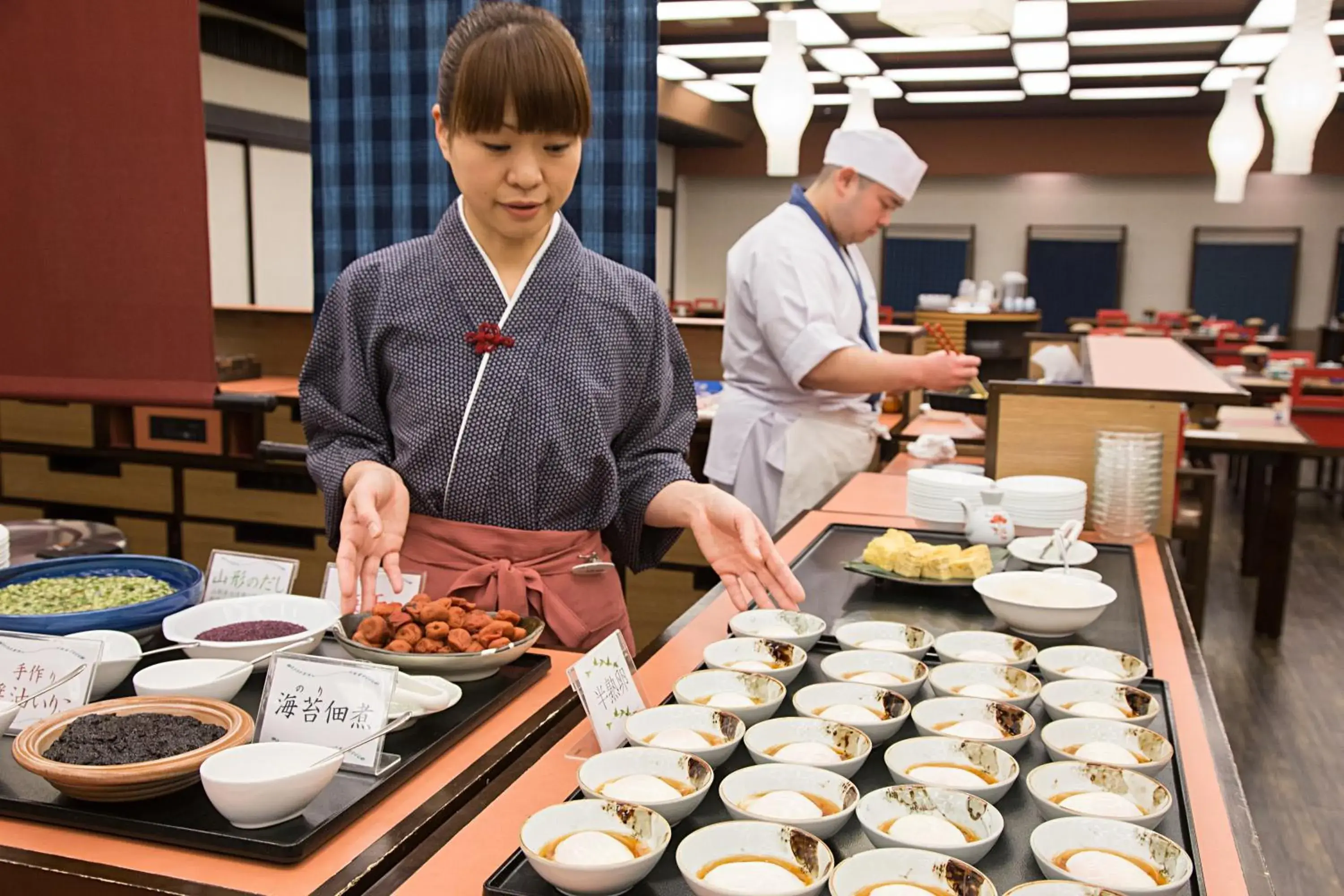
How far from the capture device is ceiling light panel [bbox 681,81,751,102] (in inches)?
419

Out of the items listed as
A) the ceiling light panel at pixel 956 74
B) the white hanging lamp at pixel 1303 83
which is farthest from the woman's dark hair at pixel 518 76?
the ceiling light panel at pixel 956 74

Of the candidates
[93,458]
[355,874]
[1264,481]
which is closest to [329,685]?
[355,874]

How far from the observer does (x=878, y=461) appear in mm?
4656

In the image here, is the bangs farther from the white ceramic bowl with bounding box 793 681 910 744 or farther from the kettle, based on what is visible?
the kettle

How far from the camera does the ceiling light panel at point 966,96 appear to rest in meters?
10.9

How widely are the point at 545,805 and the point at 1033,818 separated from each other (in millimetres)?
452

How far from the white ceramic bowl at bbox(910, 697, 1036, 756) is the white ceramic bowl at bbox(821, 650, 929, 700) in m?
0.09

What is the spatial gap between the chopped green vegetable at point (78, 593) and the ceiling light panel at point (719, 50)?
25.0ft

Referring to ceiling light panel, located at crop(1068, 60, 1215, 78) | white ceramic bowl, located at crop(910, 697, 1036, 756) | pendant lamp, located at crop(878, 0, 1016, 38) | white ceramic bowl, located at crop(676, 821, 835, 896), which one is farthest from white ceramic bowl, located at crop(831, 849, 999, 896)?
ceiling light panel, located at crop(1068, 60, 1215, 78)

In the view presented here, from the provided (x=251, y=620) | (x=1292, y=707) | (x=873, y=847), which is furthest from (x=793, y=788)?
(x=1292, y=707)

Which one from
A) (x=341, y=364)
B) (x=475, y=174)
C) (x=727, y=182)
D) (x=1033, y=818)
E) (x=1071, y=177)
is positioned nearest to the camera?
(x=1033, y=818)

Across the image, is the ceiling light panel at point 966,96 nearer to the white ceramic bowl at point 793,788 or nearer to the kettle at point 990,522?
the kettle at point 990,522

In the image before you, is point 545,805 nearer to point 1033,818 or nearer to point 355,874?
point 355,874

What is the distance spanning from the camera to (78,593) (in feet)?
4.88
